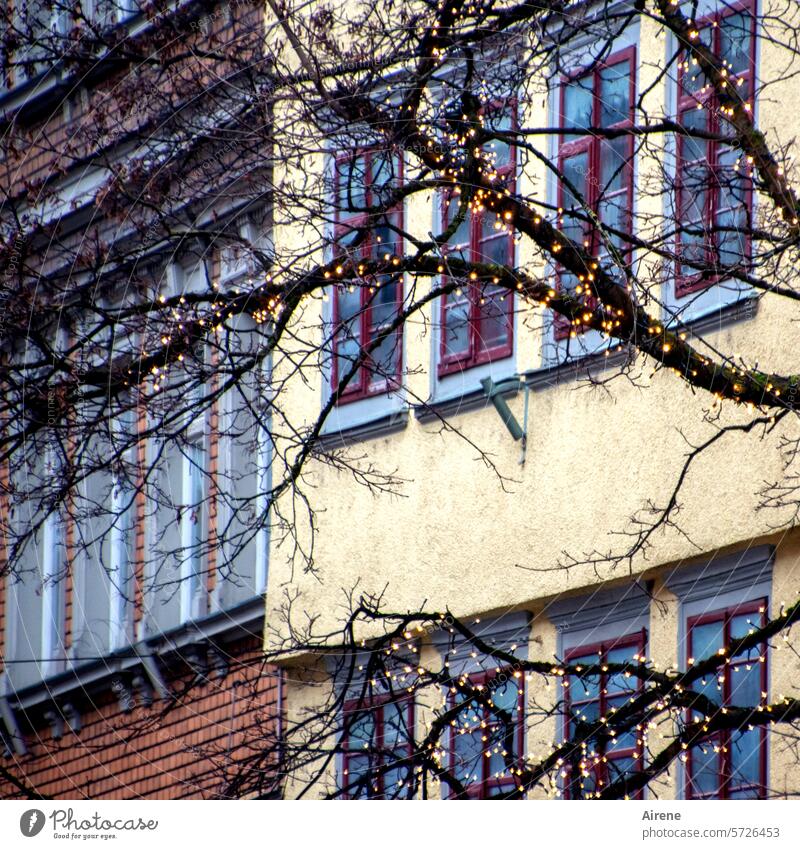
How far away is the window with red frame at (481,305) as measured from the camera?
16906 mm

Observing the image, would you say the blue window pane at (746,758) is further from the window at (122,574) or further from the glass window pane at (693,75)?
the window at (122,574)

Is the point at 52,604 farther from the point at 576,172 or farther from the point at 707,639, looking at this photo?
the point at 707,639

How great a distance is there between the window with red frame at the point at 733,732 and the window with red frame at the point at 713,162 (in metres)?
1.86

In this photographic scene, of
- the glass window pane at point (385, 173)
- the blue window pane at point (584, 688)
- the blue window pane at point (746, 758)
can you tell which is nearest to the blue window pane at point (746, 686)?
the blue window pane at point (746, 758)

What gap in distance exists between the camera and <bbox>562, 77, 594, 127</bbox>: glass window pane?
16.8 m

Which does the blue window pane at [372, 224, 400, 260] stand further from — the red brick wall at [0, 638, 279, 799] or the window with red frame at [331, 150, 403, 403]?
the red brick wall at [0, 638, 279, 799]

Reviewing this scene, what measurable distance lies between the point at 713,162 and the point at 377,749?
3.70 m

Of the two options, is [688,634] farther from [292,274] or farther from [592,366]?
[292,274]

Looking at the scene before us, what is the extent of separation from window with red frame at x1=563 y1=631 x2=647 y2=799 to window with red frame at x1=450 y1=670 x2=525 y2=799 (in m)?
0.32

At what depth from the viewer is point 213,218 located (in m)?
18.2

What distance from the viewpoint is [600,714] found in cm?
1535
